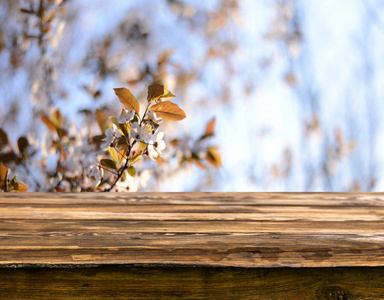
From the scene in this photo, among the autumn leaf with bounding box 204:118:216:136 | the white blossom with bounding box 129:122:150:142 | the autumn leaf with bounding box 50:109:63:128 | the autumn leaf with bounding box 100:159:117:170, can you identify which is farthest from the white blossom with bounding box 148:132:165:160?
the autumn leaf with bounding box 50:109:63:128

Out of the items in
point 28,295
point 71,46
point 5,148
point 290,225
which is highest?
point 71,46

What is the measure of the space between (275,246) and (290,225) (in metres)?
0.16

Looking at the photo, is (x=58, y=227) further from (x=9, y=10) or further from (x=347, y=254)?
(x=9, y=10)

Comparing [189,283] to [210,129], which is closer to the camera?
[189,283]

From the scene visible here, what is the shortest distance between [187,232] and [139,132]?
399mm

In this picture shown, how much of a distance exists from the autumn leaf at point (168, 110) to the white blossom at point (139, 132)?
5 cm

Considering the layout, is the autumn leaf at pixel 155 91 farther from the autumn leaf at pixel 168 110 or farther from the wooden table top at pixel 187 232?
the wooden table top at pixel 187 232

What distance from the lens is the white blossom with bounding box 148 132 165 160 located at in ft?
3.22

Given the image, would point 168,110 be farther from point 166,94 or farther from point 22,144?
point 22,144

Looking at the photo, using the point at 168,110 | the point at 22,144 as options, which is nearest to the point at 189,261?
the point at 168,110

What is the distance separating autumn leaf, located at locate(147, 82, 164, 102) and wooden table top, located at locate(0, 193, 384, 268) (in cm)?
25

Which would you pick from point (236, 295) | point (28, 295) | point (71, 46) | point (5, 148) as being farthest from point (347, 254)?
point (71, 46)

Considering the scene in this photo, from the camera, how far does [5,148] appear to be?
1327mm

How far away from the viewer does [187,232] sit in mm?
624
